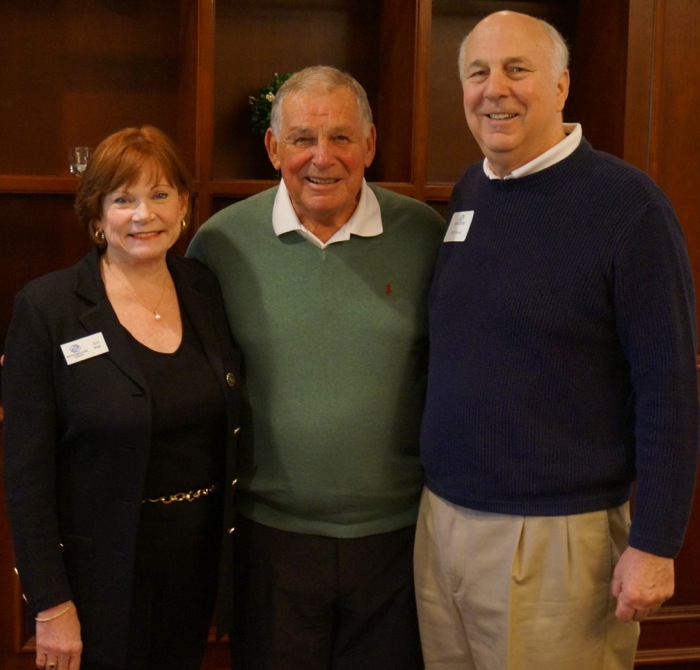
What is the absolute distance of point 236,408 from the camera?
1.85 metres

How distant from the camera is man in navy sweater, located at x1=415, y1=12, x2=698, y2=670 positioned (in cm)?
162

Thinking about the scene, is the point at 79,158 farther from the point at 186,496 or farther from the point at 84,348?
the point at 186,496

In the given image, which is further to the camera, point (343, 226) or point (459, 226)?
point (343, 226)

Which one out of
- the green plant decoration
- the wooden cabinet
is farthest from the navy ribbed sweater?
the green plant decoration

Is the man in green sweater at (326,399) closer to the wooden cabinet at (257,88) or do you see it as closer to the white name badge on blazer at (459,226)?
the white name badge on blazer at (459,226)

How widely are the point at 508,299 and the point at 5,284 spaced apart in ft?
5.79

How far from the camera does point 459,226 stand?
188cm

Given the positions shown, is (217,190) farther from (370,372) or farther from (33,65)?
(370,372)

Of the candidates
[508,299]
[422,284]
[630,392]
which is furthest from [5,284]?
[630,392]

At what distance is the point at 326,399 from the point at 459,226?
465mm

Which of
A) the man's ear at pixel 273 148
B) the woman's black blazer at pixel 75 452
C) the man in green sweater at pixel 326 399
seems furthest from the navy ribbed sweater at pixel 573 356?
the woman's black blazer at pixel 75 452

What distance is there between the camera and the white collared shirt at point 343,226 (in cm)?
197

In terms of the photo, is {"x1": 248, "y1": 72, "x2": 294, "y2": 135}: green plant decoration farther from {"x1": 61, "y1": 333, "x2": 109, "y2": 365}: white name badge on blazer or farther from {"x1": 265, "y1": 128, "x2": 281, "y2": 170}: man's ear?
{"x1": 61, "y1": 333, "x2": 109, "y2": 365}: white name badge on blazer

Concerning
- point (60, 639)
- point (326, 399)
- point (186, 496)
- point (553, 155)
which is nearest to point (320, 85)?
point (553, 155)
